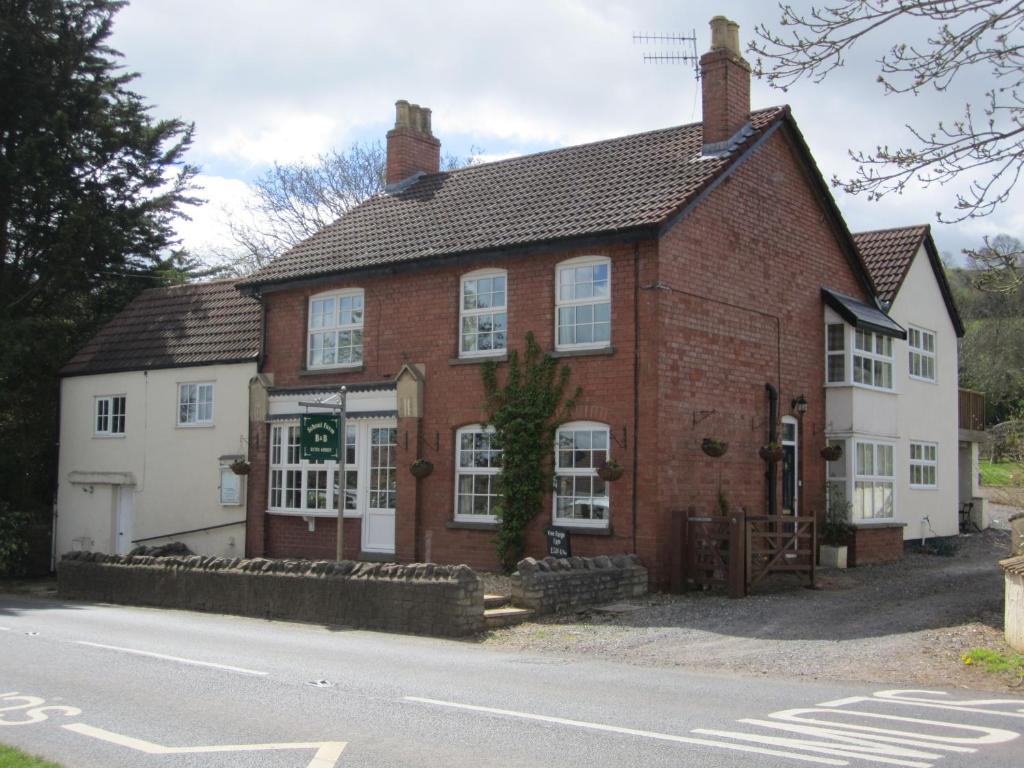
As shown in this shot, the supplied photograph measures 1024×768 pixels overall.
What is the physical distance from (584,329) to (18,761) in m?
13.3

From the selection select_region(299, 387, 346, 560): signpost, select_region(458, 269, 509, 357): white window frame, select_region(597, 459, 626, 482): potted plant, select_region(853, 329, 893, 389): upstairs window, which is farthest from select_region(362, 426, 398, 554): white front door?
select_region(853, 329, 893, 389): upstairs window

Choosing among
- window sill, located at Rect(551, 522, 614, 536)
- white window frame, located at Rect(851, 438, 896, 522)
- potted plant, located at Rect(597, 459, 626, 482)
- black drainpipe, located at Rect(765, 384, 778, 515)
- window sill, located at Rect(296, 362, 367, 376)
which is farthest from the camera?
white window frame, located at Rect(851, 438, 896, 522)

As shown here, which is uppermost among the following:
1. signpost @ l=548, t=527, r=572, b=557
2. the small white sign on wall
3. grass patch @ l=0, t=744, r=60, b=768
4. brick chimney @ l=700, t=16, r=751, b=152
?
brick chimney @ l=700, t=16, r=751, b=152

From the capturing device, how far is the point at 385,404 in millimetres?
21344

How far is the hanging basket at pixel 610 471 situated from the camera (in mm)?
17656

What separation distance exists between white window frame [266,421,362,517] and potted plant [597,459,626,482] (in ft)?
19.5

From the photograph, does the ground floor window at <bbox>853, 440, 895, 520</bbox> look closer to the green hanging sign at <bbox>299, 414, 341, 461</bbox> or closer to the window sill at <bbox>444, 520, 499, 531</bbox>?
the window sill at <bbox>444, 520, 499, 531</bbox>

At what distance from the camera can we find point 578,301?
19000mm

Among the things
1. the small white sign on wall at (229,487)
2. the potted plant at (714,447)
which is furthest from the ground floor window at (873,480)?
the small white sign on wall at (229,487)

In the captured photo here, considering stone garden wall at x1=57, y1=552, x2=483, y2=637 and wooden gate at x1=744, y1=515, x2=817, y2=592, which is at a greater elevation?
wooden gate at x1=744, y1=515, x2=817, y2=592

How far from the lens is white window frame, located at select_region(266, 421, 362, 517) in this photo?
71.9 ft

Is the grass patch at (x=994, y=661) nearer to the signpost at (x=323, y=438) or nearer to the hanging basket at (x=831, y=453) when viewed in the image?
the signpost at (x=323, y=438)

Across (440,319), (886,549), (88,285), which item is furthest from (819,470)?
(88,285)

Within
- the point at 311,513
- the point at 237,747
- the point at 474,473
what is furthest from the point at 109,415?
the point at 237,747
